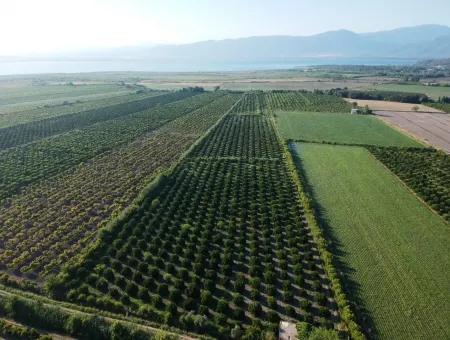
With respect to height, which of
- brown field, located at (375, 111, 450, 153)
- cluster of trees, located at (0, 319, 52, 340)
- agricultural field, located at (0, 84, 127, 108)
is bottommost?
brown field, located at (375, 111, 450, 153)

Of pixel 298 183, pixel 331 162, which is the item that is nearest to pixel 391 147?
pixel 331 162

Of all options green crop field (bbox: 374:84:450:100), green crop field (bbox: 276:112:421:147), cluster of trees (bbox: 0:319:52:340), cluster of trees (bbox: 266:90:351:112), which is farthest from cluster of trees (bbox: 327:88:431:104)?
cluster of trees (bbox: 0:319:52:340)

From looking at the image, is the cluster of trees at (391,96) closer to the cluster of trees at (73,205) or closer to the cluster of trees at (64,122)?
the cluster of trees at (64,122)

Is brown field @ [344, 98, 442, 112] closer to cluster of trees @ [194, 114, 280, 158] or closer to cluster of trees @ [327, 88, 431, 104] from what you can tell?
cluster of trees @ [327, 88, 431, 104]

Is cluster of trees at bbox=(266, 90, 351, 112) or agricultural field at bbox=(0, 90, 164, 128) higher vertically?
agricultural field at bbox=(0, 90, 164, 128)

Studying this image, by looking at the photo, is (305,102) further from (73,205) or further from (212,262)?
(212,262)

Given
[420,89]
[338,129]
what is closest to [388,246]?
[338,129]
